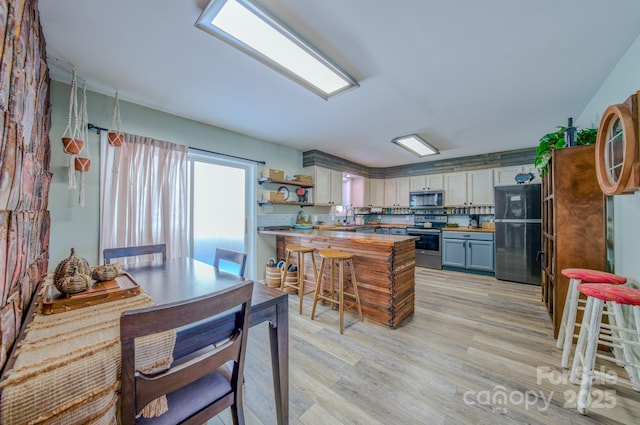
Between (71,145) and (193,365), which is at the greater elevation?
(71,145)

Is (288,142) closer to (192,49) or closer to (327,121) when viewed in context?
(327,121)

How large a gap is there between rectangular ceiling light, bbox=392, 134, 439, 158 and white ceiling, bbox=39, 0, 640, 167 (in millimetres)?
496

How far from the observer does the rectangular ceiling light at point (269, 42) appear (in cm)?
146

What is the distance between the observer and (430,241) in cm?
525

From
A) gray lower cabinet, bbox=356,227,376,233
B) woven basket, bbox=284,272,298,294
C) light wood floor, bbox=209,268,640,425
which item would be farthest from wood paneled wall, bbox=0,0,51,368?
gray lower cabinet, bbox=356,227,376,233

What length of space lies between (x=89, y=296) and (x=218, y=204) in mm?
2725

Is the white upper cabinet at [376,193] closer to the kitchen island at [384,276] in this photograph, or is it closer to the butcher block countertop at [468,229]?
the butcher block countertop at [468,229]

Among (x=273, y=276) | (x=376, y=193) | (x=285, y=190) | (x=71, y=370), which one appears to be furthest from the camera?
(x=376, y=193)

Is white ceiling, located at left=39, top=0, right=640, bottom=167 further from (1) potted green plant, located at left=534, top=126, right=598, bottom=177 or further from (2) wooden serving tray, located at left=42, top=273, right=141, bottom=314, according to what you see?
(2) wooden serving tray, located at left=42, top=273, right=141, bottom=314

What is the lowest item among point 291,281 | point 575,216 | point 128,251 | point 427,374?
→ point 427,374

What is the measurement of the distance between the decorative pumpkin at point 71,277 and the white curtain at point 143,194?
1654mm


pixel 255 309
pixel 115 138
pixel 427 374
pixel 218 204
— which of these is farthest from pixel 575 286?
pixel 115 138

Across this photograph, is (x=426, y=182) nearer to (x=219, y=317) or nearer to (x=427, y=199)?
(x=427, y=199)

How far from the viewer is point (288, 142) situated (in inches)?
166
